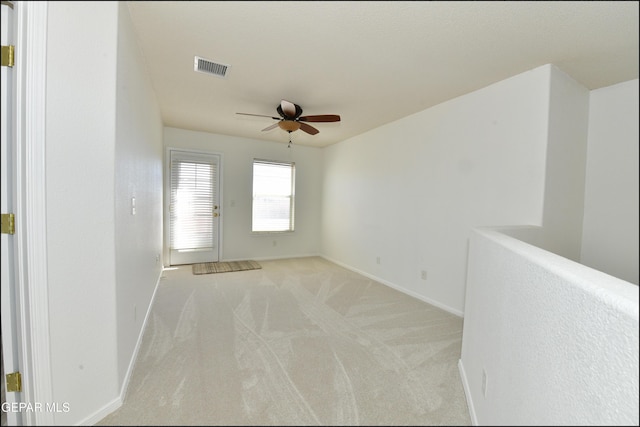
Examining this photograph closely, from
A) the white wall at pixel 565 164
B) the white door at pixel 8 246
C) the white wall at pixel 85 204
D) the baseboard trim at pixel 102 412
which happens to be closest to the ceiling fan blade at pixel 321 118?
the white wall at pixel 85 204

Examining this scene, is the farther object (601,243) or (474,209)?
(474,209)

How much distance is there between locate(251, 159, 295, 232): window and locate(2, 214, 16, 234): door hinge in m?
4.05

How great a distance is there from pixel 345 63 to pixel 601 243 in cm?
280

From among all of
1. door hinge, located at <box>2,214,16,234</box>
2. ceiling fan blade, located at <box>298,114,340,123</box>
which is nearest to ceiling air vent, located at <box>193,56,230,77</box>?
ceiling fan blade, located at <box>298,114,340,123</box>

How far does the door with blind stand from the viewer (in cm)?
441

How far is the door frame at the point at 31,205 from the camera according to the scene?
0.94 metres

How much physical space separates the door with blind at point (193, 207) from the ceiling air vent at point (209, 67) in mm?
2507

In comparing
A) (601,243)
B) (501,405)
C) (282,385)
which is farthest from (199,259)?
(601,243)

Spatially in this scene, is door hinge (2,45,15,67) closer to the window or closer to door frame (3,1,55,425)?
door frame (3,1,55,425)

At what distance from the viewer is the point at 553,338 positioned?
75 cm

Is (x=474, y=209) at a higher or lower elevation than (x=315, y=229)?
higher

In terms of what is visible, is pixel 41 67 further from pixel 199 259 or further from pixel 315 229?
pixel 315 229

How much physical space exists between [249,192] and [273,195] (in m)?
0.47

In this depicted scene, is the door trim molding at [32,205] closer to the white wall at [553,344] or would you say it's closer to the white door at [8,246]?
the white door at [8,246]
